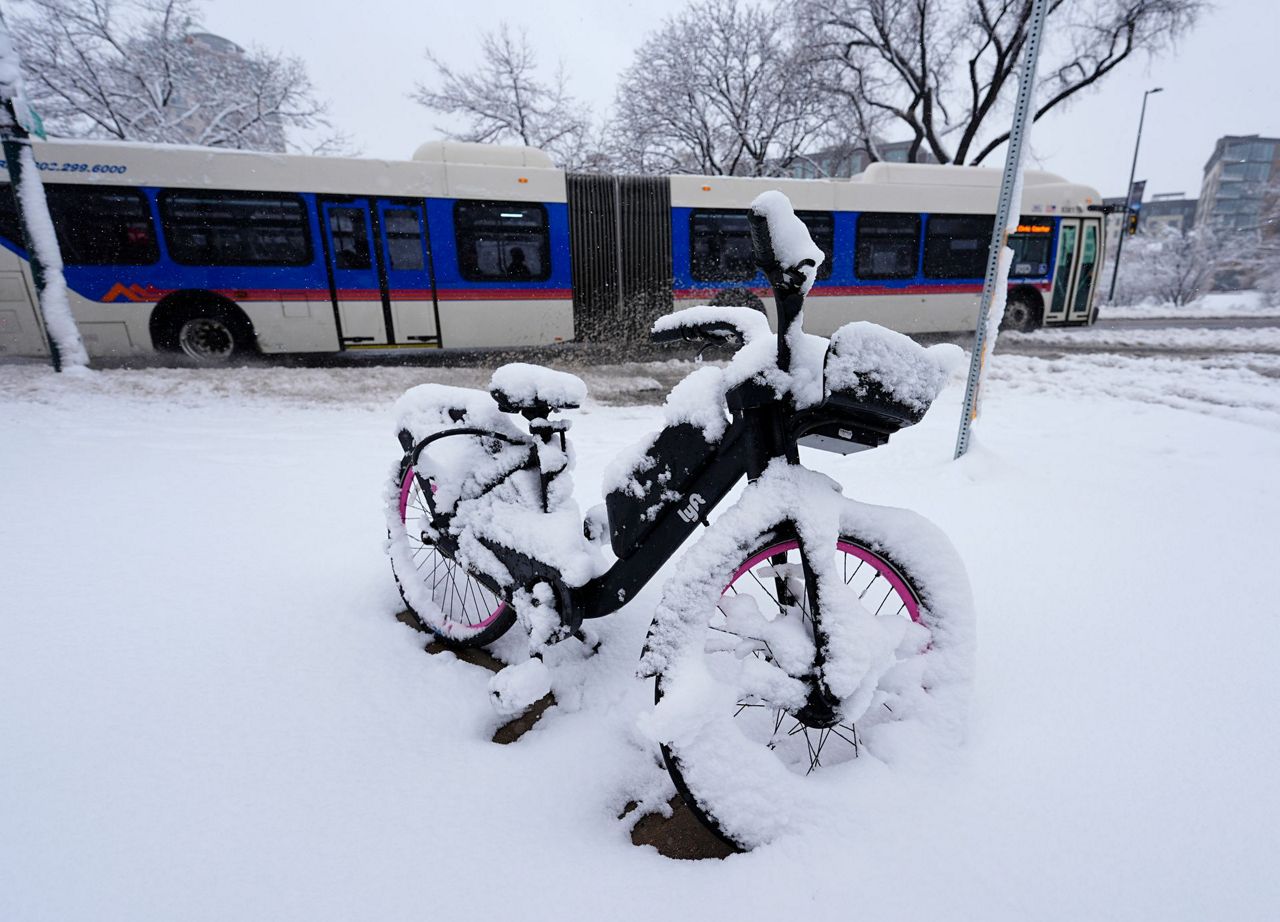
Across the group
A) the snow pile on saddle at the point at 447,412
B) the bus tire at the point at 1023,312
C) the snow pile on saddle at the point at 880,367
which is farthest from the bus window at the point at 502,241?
the bus tire at the point at 1023,312

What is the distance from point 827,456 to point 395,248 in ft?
23.9

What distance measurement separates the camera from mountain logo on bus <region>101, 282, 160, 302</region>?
7758 mm

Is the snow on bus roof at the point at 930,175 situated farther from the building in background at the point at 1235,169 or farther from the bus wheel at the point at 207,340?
Answer: the building in background at the point at 1235,169

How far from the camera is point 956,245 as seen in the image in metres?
11.3

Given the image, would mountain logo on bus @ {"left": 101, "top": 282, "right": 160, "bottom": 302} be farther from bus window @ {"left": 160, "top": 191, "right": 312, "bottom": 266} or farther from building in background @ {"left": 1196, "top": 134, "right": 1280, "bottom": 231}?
building in background @ {"left": 1196, "top": 134, "right": 1280, "bottom": 231}

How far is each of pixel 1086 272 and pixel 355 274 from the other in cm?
1443

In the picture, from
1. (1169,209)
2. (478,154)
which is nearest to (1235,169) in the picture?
(1169,209)

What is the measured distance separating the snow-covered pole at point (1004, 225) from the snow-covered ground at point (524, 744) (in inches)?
30.9

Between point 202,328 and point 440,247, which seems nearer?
point 202,328

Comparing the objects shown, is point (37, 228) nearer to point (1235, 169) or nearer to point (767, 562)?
point (767, 562)

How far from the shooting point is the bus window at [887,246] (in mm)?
10758

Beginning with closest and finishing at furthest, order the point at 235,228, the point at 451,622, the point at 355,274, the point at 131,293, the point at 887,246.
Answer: the point at 451,622
the point at 131,293
the point at 235,228
the point at 355,274
the point at 887,246

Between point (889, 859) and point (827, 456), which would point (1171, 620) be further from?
point (827, 456)


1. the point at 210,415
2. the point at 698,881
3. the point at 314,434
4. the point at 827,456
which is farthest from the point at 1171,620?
the point at 210,415
